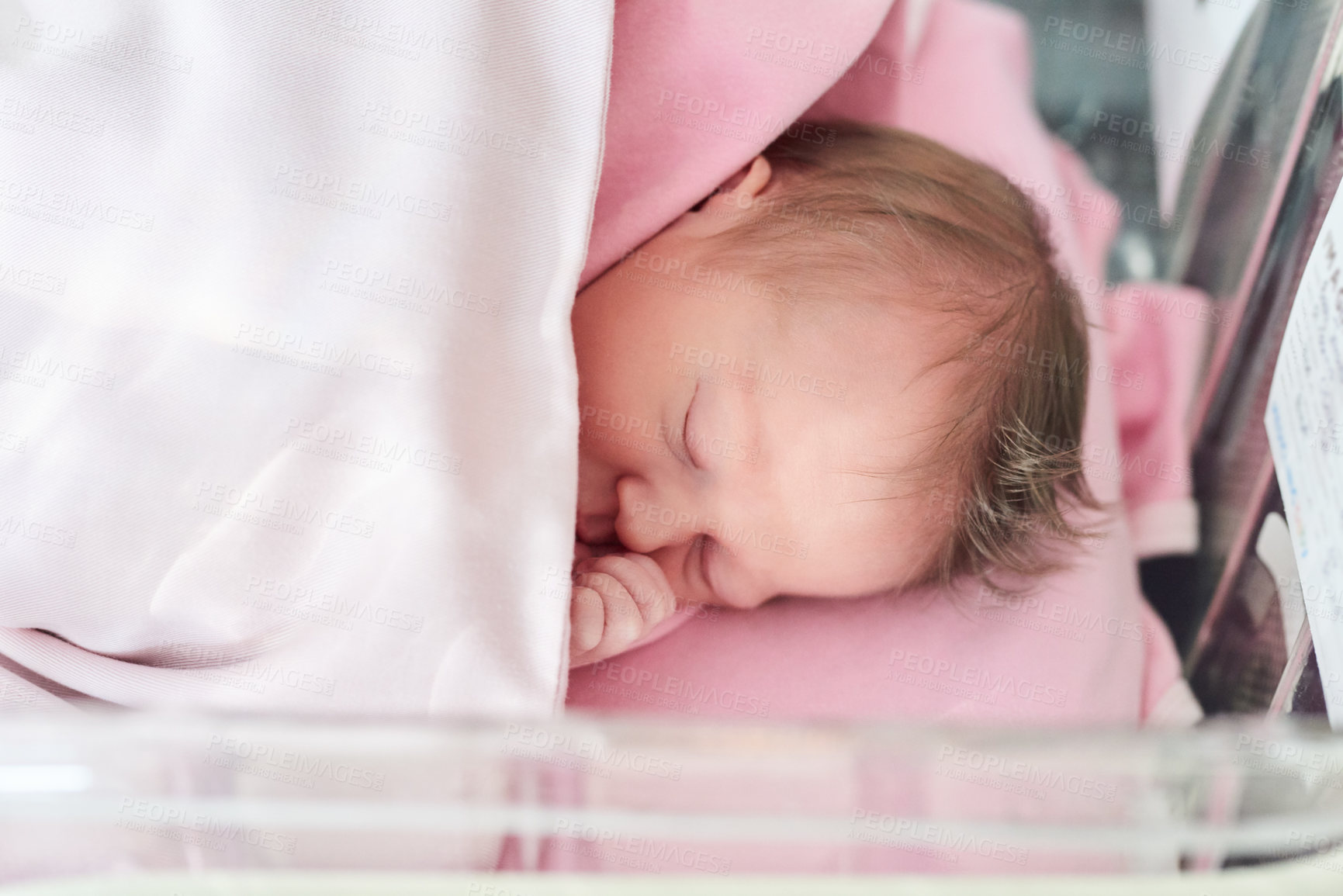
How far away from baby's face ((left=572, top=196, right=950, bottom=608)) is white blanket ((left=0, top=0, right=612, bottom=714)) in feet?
0.35

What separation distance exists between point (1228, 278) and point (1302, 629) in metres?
0.44

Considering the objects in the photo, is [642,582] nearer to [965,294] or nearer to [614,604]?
[614,604]

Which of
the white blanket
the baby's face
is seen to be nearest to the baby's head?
the baby's face

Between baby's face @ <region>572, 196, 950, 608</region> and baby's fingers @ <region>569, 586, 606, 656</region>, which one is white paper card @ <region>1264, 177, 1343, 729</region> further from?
baby's fingers @ <region>569, 586, 606, 656</region>

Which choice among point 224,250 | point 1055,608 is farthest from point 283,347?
point 1055,608

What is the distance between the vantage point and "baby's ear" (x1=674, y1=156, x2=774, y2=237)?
857mm

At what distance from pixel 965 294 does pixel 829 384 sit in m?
0.12

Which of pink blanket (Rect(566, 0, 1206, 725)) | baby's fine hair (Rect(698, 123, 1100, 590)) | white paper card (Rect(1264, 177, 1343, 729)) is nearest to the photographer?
white paper card (Rect(1264, 177, 1343, 729))

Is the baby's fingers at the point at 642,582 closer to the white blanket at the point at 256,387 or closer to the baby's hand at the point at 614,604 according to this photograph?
the baby's hand at the point at 614,604

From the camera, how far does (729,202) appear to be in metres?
0.87

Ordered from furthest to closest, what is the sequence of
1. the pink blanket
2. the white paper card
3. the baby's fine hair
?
1. the pink blanket
2. the baby's fine hair
3. the white paper card

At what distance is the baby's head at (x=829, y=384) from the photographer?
0.78 meters

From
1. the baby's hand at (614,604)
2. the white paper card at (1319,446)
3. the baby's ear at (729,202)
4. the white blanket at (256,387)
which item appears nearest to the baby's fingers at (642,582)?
the baby's hand at (614,604)

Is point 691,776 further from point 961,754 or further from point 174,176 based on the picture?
point 174,176
